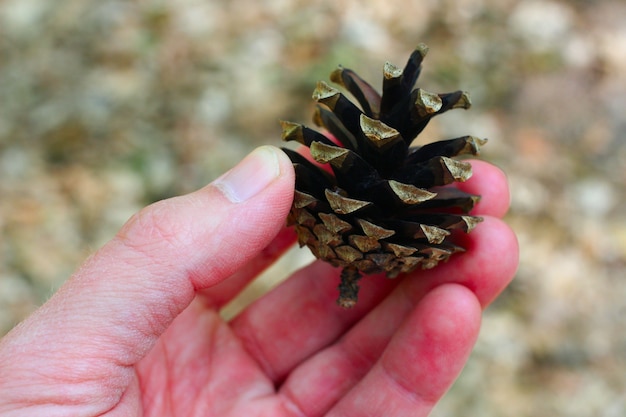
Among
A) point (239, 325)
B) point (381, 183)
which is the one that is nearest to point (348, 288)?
point (381, 183)

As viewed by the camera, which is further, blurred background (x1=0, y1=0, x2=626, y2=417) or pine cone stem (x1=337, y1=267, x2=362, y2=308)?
blurred background (x1=0, y1=0, x2=626, y2=417)

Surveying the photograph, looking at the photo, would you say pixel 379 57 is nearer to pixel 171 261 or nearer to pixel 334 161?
pixel 334 161

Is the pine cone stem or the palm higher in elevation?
the pine cone stem

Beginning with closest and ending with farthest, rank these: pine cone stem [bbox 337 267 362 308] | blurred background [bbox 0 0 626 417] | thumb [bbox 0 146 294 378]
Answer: thumb [bbox 0 146 294 378] < pine cone stem [bbox 337 267 362 308] < blurred background [bbox 0 0 626 417]

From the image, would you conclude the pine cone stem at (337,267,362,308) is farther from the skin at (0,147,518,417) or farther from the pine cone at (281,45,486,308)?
the skin at (0,147,518,417)

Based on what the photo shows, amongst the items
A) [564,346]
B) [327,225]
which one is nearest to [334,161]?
[327,225]

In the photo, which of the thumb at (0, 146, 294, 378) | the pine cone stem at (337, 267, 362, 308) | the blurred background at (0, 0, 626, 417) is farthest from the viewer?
the blurred background at (0, 0, 626, 417)

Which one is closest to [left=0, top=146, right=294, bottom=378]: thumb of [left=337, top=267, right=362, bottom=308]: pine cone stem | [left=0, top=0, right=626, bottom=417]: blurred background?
[left=337, top=267, right=362, bottom=308]: pine cone stem

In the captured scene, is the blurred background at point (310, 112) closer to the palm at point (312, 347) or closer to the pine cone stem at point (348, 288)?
the palm at point (312, 347)

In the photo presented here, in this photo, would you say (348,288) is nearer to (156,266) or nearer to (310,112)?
(156,266)
